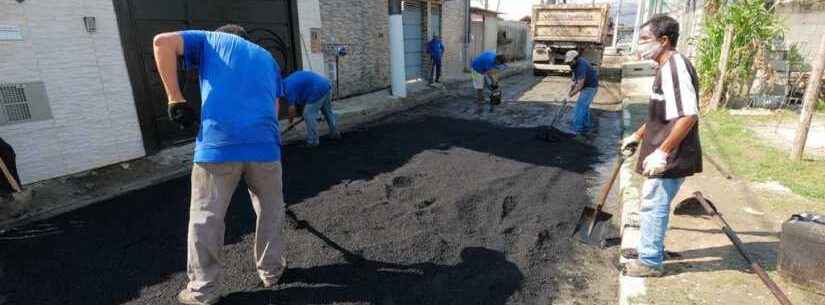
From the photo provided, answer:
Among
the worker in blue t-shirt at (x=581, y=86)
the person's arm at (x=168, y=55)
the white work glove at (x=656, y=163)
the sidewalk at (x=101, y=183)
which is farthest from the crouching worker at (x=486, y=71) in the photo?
the person's arm at (x=168, y=55)

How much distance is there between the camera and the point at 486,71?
31.8ft

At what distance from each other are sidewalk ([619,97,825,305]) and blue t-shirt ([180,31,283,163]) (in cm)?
242

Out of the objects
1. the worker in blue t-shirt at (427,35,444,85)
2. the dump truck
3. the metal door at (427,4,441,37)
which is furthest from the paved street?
the dump truck

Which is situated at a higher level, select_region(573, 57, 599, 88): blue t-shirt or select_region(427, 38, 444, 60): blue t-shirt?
select_region(427, 38, 444, 60): blue t-shirt

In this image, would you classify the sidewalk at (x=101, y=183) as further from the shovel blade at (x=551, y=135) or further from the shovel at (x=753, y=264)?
the shovel at (x=753, y=264)

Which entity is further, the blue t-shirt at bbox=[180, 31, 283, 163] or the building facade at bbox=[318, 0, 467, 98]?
the building facade at bbox=[318, 0, 467, 98]

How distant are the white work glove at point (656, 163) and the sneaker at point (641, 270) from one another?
2.14 feet

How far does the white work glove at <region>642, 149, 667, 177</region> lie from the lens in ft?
8.06

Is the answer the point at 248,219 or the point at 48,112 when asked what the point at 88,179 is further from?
the point at 248,219

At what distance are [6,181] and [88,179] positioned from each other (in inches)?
33.7

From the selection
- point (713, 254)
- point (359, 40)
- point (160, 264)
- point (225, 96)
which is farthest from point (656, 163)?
point (359, 40)

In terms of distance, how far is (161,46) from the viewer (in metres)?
2.26

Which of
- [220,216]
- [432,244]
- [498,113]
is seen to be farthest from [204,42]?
[498,113]

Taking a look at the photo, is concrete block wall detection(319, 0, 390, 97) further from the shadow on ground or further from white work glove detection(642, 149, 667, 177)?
white work glove detection(642, 149, 667, 177)
